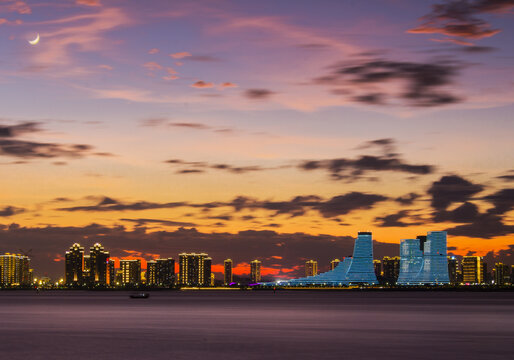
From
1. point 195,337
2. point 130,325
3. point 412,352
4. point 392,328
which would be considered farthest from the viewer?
point 130,325

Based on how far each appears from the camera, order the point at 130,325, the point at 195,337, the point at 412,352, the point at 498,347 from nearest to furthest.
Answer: the point at 412,352 → the point at 498,347 → the point at 195,337 → the point at 130,325

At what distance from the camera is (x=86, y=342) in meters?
88.0

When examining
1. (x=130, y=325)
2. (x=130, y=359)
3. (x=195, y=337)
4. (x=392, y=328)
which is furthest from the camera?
(x=130, y=325)

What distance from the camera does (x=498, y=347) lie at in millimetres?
80688

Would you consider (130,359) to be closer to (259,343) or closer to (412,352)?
(259,343)

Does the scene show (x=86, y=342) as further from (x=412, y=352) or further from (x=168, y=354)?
(x=412, y=352)

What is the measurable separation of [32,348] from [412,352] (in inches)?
1631

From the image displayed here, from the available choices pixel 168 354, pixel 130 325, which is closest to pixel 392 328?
pixel 130 325

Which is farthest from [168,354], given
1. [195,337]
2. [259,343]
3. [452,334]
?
[452,334]

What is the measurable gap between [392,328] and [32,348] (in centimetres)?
5730

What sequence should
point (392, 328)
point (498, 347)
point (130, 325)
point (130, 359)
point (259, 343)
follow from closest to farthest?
point (130, 359)
point (498, 347)
point (259, 343)
point (392, 328)
point (130, 325)

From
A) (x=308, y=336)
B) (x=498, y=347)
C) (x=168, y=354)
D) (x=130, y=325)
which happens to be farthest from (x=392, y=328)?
(x=168, y=354)

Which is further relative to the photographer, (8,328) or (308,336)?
(8,328)

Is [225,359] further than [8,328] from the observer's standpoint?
No
